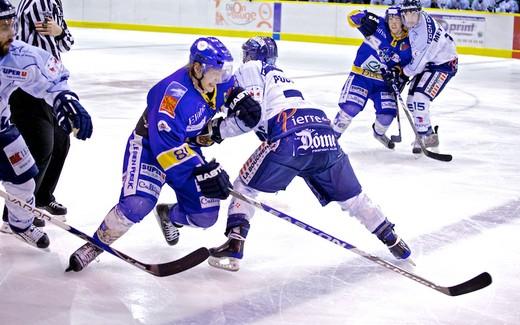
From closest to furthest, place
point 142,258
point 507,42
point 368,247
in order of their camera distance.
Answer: point 142,258, point 368,247, point 507,42

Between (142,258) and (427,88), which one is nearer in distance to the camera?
(142,258)

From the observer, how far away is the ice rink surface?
2.86m

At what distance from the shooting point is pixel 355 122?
684cm

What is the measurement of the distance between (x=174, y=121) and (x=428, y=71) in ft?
10.1

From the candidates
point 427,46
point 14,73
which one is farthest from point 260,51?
point 427,46

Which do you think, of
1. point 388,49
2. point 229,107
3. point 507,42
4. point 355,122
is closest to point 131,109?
point 355,122

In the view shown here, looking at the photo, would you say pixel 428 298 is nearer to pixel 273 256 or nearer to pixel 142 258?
pixel 273 256

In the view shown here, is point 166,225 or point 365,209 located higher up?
point 365,209

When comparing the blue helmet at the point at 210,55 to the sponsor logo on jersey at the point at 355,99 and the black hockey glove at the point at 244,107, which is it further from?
the sponsor logo on jersey at the point at 355,99

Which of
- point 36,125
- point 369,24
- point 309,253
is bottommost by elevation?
point 309,253

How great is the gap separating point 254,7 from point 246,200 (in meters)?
11.2

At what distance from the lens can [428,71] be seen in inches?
223

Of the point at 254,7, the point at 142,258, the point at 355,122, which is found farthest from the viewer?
the point at 254,7

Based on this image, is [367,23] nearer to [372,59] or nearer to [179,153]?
[372,59]
